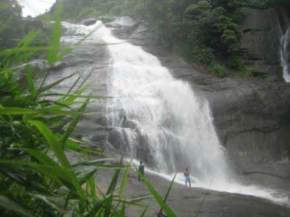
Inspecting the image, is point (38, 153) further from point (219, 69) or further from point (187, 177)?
point (219, 69)

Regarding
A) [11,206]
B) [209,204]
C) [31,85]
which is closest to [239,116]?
[209,204]

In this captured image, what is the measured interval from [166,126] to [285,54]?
408 inches

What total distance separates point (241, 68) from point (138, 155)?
10258 mm

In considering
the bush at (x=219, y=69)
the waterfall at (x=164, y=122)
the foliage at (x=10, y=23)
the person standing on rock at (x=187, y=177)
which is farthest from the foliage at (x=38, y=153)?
the bush at (x=219, y=69)

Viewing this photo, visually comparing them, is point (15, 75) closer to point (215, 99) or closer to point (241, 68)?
point (215, 99)

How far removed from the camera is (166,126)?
68.2ft

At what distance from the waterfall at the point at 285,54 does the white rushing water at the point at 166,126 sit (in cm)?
669

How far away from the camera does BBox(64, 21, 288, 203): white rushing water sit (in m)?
18.6

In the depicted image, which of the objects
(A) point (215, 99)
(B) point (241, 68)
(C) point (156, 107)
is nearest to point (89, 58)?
(C) point (156, 107)

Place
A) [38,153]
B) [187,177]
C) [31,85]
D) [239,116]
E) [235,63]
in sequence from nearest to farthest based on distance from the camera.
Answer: [38,153] < [31,85] < [187,177] < [239,116] < [235,63]

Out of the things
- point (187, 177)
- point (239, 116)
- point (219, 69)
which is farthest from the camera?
point (219, 69)

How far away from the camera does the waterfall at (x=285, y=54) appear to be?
2703cm

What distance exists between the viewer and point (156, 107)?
2114 centimetres

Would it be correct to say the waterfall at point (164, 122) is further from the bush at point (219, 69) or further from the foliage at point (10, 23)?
the foliage at point (10, 23)
